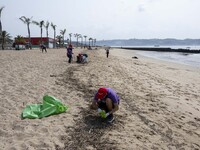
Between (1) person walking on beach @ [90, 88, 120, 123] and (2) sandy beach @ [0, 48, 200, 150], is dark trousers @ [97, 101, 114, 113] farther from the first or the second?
(2) sandy beach @ [0, 48, 200, 150]

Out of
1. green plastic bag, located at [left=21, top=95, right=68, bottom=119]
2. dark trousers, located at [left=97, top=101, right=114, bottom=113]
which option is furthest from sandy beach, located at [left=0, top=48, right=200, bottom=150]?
dark trousers, located at [left=97, top=101, right=114, bottom=113]

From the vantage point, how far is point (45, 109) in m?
6.09

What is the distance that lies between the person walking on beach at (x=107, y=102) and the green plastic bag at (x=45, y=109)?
3.70 ft

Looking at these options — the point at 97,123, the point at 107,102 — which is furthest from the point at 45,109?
the point at 107,102

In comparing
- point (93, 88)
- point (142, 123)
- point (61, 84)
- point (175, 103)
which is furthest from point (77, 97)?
point (175, 103)

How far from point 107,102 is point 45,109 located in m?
1.72

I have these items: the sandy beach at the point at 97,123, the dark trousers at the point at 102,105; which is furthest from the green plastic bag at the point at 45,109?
the dark trousers at the point at 102,105

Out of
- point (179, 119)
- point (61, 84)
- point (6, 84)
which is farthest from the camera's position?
point (61, 84)

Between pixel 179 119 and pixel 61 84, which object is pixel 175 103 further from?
pixel 61 84

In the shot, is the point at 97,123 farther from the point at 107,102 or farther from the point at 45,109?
the point at 45,109

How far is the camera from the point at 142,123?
18.9 ft

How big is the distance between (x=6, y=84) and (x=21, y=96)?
185 cm

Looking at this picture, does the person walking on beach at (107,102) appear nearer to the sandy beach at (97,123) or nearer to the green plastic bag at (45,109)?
the sandy beach at (97,123)

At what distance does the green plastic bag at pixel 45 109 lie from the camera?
5.83 metres
